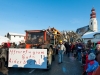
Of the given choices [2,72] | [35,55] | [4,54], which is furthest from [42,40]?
[2,72]

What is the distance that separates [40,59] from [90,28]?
66346mm

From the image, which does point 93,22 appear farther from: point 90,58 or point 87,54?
point 90,58

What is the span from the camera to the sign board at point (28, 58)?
6246 millimetres

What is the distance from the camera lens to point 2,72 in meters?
6.13

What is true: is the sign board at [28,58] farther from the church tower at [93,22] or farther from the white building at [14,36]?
the church tower at [93,22]

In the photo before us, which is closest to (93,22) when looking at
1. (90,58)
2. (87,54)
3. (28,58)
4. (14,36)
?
(14,36)

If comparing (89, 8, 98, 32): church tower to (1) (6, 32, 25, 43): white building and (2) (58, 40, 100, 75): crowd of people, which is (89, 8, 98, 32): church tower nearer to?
(1) (6, 32, 25, 43): white building

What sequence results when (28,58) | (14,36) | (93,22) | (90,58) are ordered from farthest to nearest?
(93,22) < (14,36) < (28,58) < (90,58)

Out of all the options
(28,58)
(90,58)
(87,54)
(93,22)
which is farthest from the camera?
(93,22)

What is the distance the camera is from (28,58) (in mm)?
6312

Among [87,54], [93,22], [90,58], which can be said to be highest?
[93,22]

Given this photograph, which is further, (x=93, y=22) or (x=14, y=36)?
(x=93, y=22)

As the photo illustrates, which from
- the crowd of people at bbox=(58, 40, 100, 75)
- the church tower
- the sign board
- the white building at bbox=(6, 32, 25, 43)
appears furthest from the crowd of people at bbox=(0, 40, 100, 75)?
the church tower

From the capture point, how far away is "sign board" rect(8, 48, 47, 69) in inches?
246
